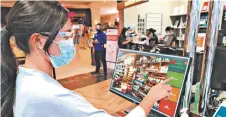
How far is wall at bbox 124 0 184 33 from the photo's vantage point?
4435 millimetres

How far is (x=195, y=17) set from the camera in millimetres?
1095

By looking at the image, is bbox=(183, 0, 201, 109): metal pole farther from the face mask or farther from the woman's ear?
the woman's ear

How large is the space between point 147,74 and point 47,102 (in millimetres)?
657

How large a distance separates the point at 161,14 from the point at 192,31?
17.1ft

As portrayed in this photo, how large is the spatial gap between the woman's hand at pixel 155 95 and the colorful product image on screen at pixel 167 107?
5 cm

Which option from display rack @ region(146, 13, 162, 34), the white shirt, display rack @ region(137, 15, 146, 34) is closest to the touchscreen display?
the white shirt

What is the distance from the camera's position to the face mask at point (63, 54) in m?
0.83

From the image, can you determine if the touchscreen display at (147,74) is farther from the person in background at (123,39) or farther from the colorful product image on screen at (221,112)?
the person in background at (123,39)

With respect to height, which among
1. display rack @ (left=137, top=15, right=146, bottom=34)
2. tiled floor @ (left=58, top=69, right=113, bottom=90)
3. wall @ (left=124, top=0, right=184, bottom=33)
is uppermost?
wall @ (left=124, top=0, right=184, bottom=33)

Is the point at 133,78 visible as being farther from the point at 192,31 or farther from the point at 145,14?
the point at 145,14

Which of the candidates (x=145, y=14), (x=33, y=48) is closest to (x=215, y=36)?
(x=33, y=48)

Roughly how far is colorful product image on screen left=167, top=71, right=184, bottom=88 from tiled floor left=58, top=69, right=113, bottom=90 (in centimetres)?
366

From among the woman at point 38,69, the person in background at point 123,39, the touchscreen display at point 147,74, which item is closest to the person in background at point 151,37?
the person in background at point 123,39

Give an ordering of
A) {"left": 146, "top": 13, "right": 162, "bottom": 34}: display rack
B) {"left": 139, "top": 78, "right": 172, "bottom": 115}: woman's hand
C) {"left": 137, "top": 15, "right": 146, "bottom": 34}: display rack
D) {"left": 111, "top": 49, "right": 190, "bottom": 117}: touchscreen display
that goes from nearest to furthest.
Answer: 1. {"left": 139, "top": 78, "right": 172, "bottom": 115}: woman's hand
2. {"left": 111, "top": 49, "right": 190, "bottom": 117}: touchscreen display
3. {"left": 137, "top": 15, "right": 146, "bottom": 34}: display rack
4. {"left": 146, "top": 13, "right": 162, "bottom": 34}: display rack
